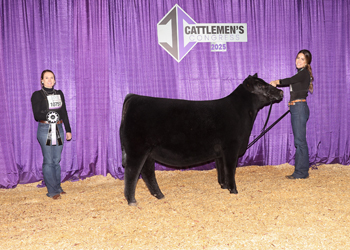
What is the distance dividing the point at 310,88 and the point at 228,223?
245cm

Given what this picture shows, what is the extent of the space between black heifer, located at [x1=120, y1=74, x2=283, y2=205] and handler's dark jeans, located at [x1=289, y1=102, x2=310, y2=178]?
0.78m

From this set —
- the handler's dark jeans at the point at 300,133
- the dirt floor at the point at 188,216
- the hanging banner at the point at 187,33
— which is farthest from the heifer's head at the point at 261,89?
the hanging banner at the point at 187,33

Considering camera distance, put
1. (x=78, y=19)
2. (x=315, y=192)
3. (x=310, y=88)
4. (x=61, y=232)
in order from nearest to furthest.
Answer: (x=61, y=232) → (x=315, y=192) → (x=310, y=88) → (x=78, y=19)

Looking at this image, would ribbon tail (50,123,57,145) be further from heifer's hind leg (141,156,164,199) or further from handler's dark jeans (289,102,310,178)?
handler's dark jeans (289,102,310,178)

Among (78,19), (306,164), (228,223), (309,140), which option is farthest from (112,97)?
(309,140)

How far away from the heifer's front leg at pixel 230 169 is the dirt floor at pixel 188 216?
0.12 m

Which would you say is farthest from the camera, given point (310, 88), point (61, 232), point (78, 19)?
point (78, 19)

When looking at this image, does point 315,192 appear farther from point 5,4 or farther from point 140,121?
point 5,4

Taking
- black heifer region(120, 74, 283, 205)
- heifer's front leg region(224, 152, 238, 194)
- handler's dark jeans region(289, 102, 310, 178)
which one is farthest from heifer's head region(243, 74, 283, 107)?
heifer's front leg region(224, 152, 238, 194)

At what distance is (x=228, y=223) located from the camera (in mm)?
2701

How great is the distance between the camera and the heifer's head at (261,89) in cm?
354

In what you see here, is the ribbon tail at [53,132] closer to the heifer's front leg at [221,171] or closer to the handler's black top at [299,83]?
the heifer's front leg at [221,171]

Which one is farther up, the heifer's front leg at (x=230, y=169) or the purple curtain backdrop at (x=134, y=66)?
the purple curtain backdrop at (x=134, y=66)

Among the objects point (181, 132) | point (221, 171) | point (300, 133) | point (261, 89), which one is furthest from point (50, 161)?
point (300, 133)
